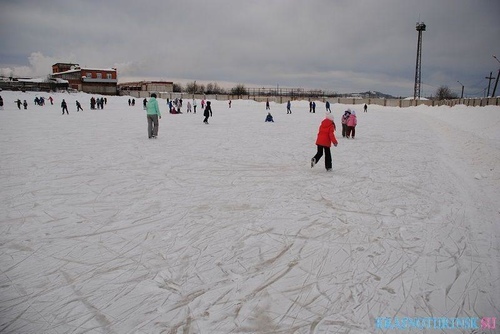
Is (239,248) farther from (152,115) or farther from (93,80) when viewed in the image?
(93,80)

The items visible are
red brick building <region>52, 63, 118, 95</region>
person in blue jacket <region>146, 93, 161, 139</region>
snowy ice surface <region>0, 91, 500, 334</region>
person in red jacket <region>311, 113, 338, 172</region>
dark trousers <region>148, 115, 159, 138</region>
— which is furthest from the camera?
red brick building <region>52, 63, 118, 95</region>

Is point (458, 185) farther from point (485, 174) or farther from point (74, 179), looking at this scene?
point (74, 179)

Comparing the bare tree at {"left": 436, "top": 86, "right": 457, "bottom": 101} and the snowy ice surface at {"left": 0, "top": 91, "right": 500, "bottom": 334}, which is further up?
the bare tree at {"left": 436, "top": 86, "right": 457, "bottom": 101}

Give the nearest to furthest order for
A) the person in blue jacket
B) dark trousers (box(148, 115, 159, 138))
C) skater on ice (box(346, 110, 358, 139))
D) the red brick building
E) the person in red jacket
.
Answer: the person in red jacket
the person in blue jacket
dark trousers (box(148, 115, 159, 138))
skater on ice (box(346, 110, 358, 139))
the red brick building

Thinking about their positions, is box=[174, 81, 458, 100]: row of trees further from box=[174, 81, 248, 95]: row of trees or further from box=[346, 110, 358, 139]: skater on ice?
box=[346, 110, 358, 139]: skater on ice

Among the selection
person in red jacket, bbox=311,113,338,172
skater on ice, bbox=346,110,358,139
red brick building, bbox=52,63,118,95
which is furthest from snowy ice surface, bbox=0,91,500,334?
red brick building, bbox=52,63,118,95

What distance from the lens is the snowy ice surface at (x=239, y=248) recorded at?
86.2 inches

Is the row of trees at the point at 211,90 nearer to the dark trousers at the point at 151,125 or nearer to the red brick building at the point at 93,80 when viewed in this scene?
the red brick building at the point at 93,80

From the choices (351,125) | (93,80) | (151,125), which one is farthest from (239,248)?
(93,80)

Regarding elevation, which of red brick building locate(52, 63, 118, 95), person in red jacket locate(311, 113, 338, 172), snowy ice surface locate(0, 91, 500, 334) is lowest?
snowy ice surface locate(0, 91, 500, 334)

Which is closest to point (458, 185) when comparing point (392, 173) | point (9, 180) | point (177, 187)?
point (392, 173)

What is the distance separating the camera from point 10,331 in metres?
2.04

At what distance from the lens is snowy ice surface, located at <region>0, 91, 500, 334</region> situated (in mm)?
2189

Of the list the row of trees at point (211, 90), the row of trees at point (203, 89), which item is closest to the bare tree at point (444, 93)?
the row of trees at point (211, 90)
